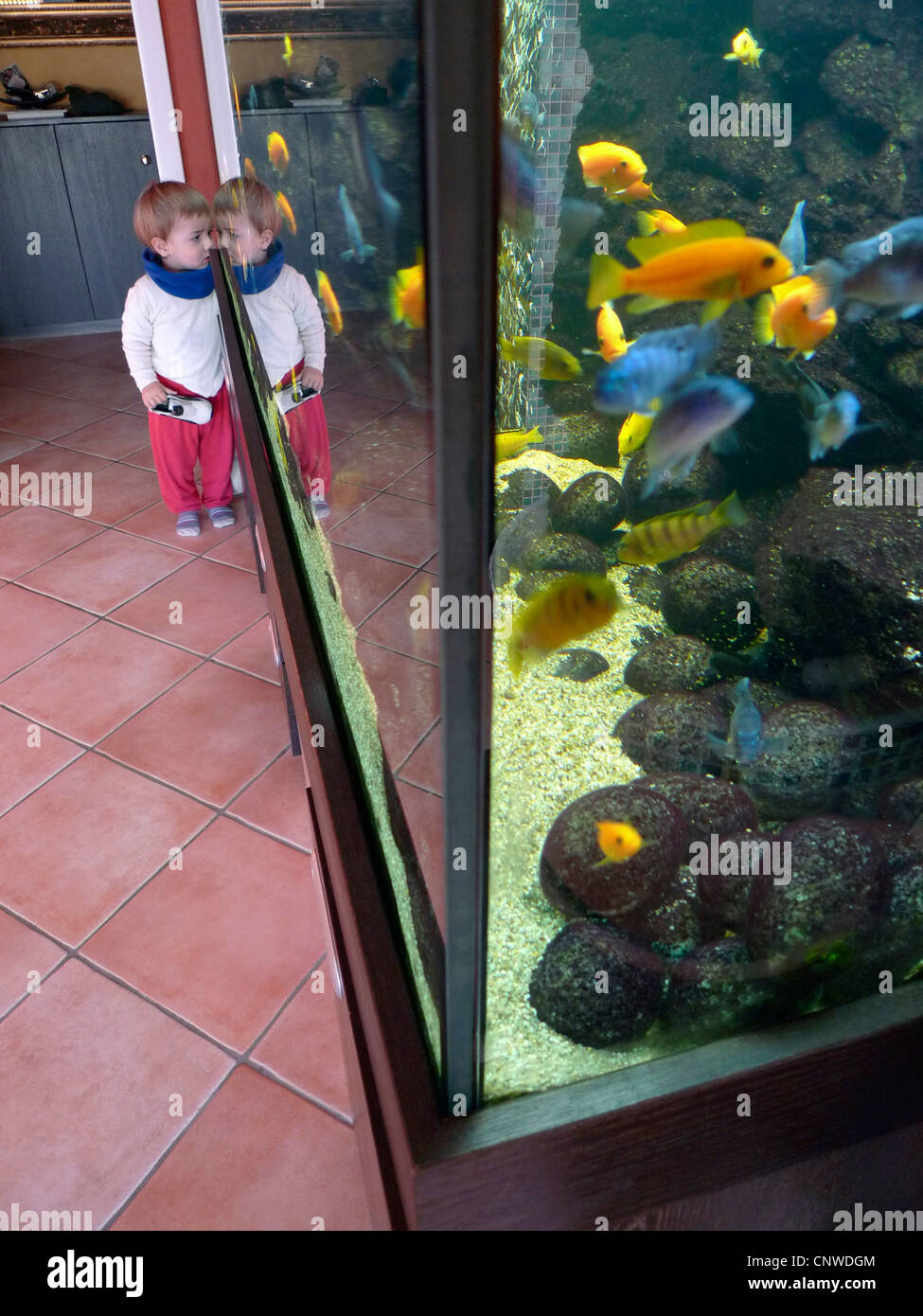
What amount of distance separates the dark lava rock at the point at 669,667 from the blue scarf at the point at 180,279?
2.41m

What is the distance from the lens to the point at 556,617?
0.42 meters

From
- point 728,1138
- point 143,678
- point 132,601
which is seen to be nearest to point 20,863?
point 143,678

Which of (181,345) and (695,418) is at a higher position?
(695,418)

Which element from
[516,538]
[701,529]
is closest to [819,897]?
[701,529]

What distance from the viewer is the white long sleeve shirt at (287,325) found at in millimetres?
Result: 896

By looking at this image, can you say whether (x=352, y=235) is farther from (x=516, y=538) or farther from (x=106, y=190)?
(x=106, y=190)

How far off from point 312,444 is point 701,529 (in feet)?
1.64

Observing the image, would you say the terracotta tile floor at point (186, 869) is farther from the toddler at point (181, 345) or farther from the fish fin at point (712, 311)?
the toddler at point (181, 345)

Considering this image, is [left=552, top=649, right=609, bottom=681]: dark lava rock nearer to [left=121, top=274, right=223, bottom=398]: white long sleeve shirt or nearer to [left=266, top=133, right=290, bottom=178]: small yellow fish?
[left=266, top=133, right=290, bottom=178]: small yellow fish

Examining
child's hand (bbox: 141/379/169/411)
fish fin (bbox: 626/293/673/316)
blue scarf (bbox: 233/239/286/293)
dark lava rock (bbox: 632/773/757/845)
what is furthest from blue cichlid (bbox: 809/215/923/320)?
child's hand (bbox: 141/379/169/411)

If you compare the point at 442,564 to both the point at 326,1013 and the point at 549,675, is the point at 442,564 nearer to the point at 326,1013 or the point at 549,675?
the point at 549,675

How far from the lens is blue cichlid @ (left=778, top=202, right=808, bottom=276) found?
39cm

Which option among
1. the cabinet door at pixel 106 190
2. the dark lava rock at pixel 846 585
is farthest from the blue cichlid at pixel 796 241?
the cabinet door at pixel 106 190

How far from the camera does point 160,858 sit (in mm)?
1776
